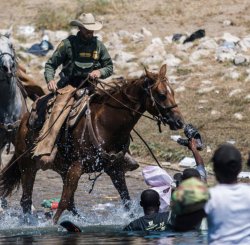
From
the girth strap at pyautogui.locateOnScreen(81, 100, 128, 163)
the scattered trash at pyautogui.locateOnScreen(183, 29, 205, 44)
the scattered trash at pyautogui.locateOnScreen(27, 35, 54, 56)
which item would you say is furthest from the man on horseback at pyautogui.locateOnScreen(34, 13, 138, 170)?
the scattered trash at pyautogui.locateOnScreen(27, 35, 54, 56)

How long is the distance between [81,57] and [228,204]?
657 centimetres

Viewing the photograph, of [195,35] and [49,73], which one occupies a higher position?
[49,73]

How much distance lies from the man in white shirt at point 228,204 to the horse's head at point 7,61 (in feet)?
21.8

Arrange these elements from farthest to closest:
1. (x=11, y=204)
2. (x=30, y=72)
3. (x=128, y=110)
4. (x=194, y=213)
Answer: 1. (x=30, y=72)
2. (x=11, y=204)
3. (x=128, y=110)
4. (x=194, y=213)

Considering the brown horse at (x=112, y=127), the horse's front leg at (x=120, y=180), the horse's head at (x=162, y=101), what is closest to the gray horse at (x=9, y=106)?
the brown horse at (x=112, y=127)

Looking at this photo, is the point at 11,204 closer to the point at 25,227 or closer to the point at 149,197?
the point at 25,227

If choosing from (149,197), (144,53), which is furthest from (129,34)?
(149,197)

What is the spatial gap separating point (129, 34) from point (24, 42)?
268cm

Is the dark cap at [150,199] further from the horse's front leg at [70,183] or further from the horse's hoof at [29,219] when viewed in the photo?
the horse's hoof at [29,219]

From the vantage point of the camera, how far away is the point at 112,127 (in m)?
12.0

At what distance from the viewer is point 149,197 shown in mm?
10375

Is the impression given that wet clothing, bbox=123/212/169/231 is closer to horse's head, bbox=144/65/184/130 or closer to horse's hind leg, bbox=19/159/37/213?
horse's head, bbox=144/65/184/130

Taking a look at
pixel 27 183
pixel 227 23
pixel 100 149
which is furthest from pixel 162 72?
pixel 227 23

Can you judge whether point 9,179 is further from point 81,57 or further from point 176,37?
point 176,37
